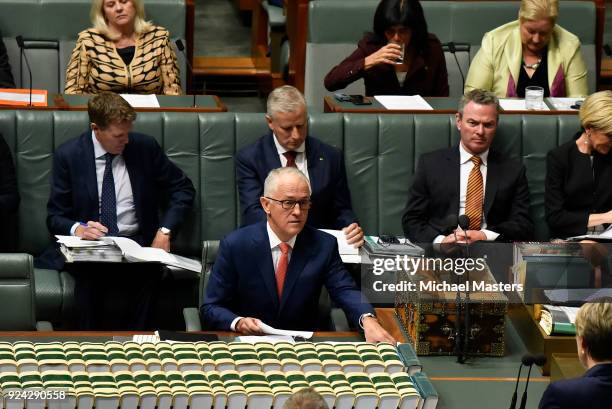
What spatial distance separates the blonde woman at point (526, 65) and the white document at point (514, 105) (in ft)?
0.94

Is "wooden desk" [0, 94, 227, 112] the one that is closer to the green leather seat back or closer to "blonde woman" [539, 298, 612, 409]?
the green leather seat back

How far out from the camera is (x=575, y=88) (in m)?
6.91

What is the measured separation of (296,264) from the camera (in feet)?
15.8

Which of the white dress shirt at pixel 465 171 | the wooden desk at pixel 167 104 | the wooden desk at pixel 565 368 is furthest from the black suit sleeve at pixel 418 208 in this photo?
the wooden desk at pixel 565 368

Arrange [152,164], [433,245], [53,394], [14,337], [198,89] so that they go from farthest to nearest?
[198,89]
[152,164]
[433,245]
[14,337]
[53,394]

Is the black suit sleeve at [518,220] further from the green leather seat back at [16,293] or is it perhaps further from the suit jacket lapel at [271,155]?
the green leather seat back at [16,293]

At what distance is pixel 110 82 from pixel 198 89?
2036mm

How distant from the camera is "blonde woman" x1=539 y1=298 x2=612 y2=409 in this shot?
353cm

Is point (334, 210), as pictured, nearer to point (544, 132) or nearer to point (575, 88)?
point (544, 132)

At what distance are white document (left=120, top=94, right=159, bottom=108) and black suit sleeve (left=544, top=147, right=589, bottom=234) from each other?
1.79 m

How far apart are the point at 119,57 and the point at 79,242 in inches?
65.5

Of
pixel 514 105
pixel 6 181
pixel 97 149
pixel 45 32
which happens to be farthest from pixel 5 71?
pixel 514 105

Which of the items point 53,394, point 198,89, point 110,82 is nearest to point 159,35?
point 110,82

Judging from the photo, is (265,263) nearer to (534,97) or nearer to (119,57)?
(534,97)
